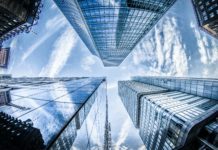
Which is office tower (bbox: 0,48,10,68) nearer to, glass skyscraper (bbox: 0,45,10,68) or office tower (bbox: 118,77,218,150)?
glass skyscraper (bbox: 0,45,10,68)

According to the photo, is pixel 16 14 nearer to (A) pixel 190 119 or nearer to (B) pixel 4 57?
(A) pixel 190 119

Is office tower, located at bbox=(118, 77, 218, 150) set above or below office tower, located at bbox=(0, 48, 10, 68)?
below

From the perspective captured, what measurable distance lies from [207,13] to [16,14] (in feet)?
242

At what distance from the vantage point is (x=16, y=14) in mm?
28172

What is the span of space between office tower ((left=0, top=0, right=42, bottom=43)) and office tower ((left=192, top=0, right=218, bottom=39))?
2681 inches

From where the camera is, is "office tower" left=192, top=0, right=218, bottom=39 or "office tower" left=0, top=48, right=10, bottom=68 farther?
"office tower" left=0, top=48, right=10, bottom=68

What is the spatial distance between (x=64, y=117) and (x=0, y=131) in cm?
299

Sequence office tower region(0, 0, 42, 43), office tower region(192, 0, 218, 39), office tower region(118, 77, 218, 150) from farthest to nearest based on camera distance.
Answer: office tower region(192, 0, 218, 39) < office tower region(118, 77, 218, 150) < office tower region(0, 0, 42, 43)

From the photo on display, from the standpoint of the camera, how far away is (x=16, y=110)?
6.86 metres

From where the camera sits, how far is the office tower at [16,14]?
25.5m

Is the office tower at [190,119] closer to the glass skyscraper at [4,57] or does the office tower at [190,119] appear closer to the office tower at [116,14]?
the office tower at [116,14]

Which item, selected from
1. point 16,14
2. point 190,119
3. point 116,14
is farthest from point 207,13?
point 16,14

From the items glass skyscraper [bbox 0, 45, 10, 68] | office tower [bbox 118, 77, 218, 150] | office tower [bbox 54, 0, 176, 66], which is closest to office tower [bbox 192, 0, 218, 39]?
office tower [bbox 54, 0, 176, 66]

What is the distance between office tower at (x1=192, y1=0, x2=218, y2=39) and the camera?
66.4m
